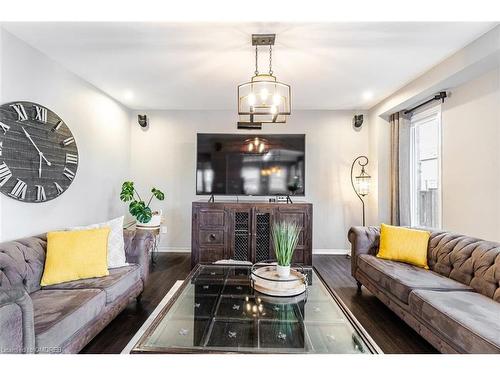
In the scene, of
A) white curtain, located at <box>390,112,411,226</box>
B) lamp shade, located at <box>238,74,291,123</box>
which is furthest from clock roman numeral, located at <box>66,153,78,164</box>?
white curtain, located at <box>390,112,411,226</box>

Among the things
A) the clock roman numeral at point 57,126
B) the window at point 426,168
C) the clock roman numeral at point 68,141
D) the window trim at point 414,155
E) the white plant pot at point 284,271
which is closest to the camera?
the white plant pot at point 284,271

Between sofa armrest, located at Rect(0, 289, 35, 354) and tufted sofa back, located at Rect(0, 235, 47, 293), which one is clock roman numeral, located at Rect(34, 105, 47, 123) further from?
sofa armrest, located at Rect(0, 289, 35, 354)

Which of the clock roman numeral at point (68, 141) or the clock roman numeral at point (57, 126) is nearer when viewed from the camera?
the clock roman numeral at point (57, 126)

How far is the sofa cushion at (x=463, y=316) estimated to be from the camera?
131 centimetres

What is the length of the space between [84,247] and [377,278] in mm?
2577

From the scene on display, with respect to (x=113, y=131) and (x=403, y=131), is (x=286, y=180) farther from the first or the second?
(x=113, y=131)

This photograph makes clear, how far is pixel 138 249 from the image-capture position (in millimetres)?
2516

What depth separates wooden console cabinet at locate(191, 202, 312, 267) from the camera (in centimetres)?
373

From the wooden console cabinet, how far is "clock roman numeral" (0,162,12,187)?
2041 millimetres

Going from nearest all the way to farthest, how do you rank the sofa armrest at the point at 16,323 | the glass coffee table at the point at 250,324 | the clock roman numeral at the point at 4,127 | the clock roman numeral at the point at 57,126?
the sofa armrest at the point at 16,323 → the glass coffee table at the point at 250,324 → the clock roman numeral at the point at 4,127 → the clock roman numeral at the point at 57,126

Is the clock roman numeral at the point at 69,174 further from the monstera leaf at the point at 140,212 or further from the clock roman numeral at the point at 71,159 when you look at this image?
the monstera leaf at the point at 140,212

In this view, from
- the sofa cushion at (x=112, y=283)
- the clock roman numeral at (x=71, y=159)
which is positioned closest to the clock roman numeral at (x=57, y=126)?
the clock roman numeral at (x=71, y=159)

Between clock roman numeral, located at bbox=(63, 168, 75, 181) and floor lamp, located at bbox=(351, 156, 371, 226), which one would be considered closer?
clock roman numeral, located at bbox=(63, 168, 75, 181)

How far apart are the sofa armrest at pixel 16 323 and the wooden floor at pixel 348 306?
755 millimetres
